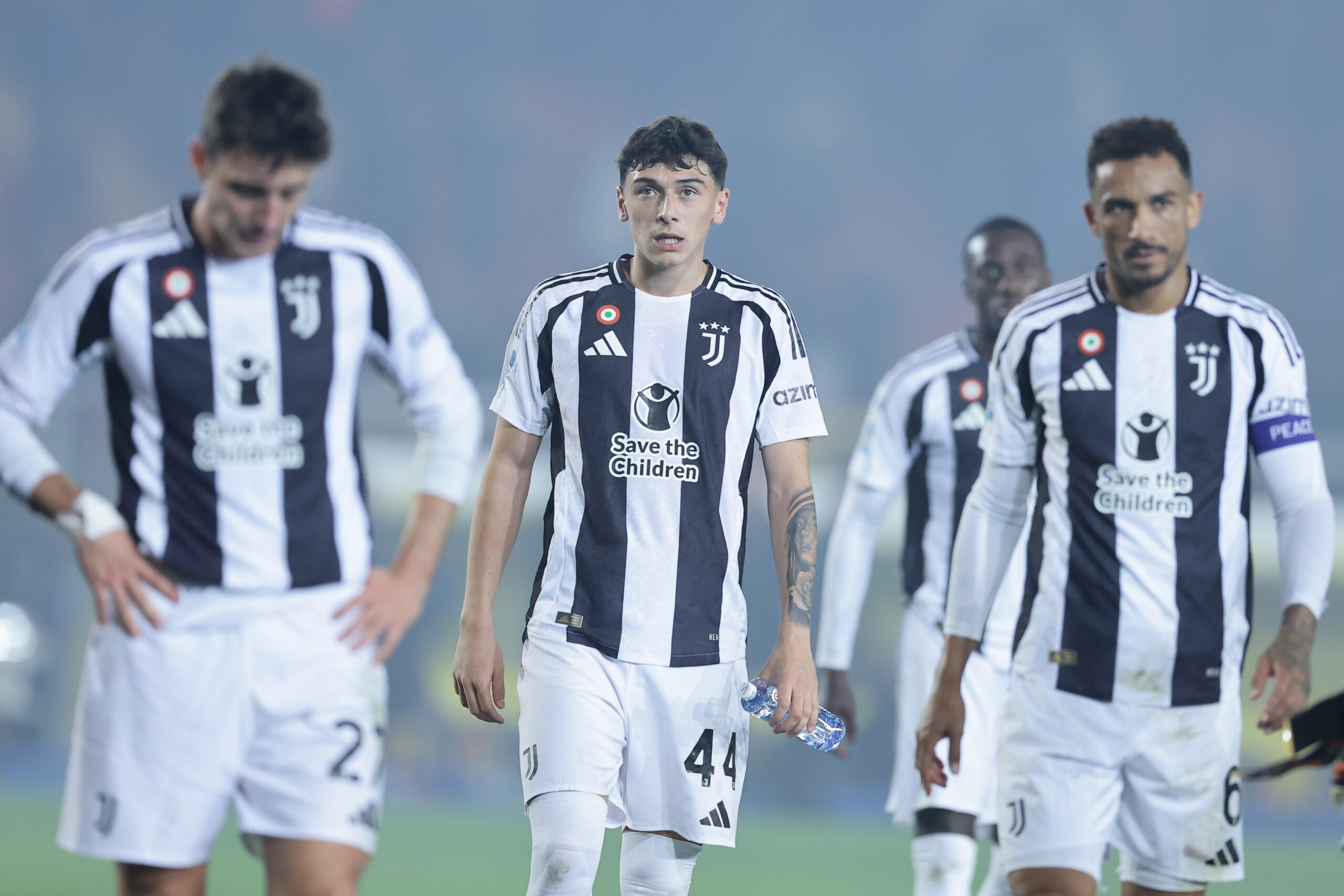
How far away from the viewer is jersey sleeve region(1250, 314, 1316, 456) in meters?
3.98

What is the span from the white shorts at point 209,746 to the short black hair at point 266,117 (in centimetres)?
100

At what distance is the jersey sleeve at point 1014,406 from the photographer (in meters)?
4.08

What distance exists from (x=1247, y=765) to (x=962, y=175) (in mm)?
5402

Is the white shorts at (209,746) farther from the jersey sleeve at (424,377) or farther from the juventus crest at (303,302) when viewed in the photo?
the juventus crest at (303,302)

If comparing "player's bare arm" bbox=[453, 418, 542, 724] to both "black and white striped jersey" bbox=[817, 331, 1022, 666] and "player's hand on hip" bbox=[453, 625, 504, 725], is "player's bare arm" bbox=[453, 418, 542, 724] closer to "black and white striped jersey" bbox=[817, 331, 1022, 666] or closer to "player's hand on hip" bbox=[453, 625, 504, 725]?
"player's hand on hip" bbox=[453, 625, 504, 725]

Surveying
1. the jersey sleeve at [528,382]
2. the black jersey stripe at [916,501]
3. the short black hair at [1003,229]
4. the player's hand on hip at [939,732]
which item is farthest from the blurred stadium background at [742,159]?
the jersey sleeve at [528,382]

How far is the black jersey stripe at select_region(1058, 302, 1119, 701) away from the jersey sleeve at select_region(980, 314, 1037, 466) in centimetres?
12

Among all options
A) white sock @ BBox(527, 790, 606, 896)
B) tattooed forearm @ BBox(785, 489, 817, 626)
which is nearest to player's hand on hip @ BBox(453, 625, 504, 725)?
white sock @ BBox(527, 790, 606, 896)

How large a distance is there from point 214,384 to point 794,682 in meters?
1.68

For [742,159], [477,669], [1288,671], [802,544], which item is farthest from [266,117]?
[742,159]

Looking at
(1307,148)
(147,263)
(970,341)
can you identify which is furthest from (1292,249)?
(147,263)

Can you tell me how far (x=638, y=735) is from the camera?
3984mm

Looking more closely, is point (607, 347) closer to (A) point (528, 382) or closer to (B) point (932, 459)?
(A) point (528, 382)

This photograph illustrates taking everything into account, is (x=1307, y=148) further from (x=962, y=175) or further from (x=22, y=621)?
(x=22, y=621)
